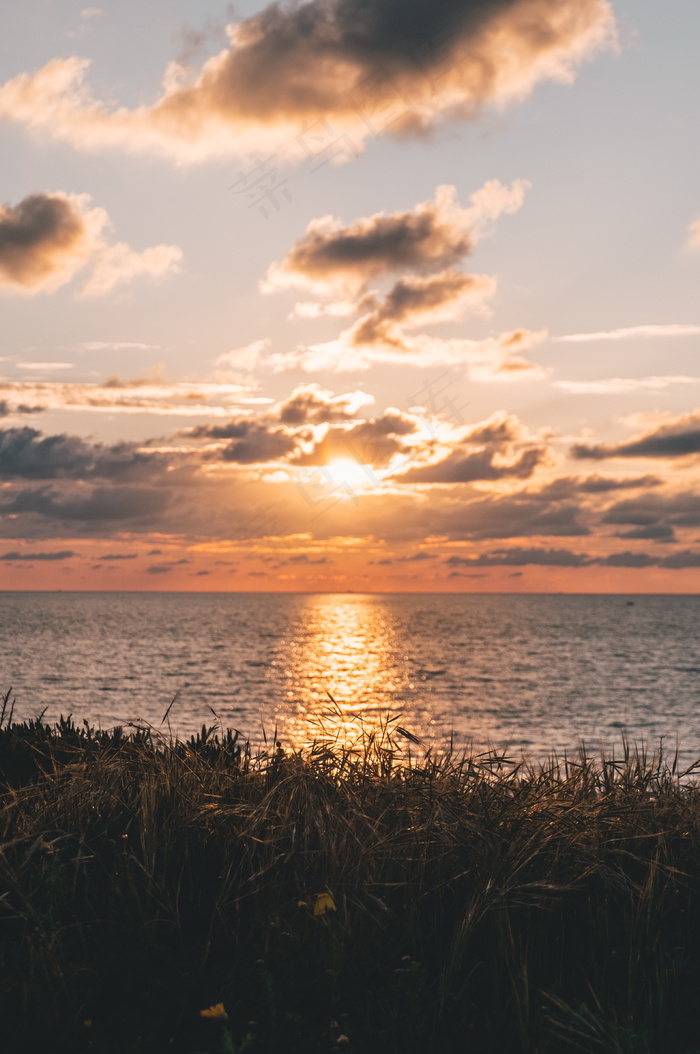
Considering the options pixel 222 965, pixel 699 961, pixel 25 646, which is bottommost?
pixel 25 646

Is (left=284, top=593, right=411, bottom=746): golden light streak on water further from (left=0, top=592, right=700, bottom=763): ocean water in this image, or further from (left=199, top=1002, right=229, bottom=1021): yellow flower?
(left=199, top=1002, right=229, bottom=1021): yellow flower

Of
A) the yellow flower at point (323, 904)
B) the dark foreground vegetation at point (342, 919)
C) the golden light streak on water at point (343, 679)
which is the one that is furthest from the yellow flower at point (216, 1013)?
the golden light streak on water at point (343, 679)

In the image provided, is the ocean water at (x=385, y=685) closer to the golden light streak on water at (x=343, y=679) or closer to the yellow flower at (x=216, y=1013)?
the golden light streak on water at (x=343, y=679)

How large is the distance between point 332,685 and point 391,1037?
58908 mm

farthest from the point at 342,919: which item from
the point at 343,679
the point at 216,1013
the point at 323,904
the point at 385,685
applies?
the point at 343,679

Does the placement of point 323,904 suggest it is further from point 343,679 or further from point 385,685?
point 343,679

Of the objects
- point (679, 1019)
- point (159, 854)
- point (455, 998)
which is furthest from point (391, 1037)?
point (159, 854)

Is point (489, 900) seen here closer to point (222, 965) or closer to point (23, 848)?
point (222, 965)

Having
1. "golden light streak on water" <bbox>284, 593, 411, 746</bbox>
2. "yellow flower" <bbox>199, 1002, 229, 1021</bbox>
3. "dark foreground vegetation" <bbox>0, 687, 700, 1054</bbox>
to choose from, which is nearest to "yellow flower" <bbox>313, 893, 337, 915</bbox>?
"dark foreground vegetation" <bbox>0, 687, 700, 1054</bbox>

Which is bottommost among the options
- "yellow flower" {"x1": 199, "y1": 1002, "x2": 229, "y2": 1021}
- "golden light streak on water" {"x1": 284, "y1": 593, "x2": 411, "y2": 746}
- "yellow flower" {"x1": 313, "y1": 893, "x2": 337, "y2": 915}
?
"golden light streak on water" {"x1": 284, "y1": 593, "x2": 411, "y2": 746}

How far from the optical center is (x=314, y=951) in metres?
4.62

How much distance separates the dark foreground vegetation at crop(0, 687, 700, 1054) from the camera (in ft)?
13.5

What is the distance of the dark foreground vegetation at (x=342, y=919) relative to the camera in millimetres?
4109

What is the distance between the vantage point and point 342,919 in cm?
488
